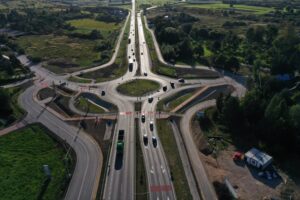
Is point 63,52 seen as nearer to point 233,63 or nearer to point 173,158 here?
point 233,63

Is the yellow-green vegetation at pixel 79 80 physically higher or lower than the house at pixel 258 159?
lower

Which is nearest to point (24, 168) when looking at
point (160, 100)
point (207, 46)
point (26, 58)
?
point (160, 100)

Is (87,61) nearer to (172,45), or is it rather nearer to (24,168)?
(172,45)

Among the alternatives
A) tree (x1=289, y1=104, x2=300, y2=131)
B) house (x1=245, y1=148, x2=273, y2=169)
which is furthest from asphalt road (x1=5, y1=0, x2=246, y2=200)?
tree (x1=289, y1=104, x2=300, y2=131)

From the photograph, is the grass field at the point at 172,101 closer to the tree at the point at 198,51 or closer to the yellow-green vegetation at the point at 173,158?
the yellow-green vegetation at the point at 173,158

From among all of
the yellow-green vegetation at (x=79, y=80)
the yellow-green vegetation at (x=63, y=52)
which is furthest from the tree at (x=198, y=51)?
the yellow-green vegetation at (x=79, y=80)

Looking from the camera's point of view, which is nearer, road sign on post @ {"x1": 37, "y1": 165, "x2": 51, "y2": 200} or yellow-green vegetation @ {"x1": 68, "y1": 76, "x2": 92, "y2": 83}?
road sign on post @ {"x1": 37, "y1": 165, "x2": 51, "y2": 200}

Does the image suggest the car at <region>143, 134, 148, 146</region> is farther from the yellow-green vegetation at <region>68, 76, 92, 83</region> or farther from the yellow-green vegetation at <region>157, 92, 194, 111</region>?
the yellow-green vegetation at <region>68, 76, 92, 83</region>
